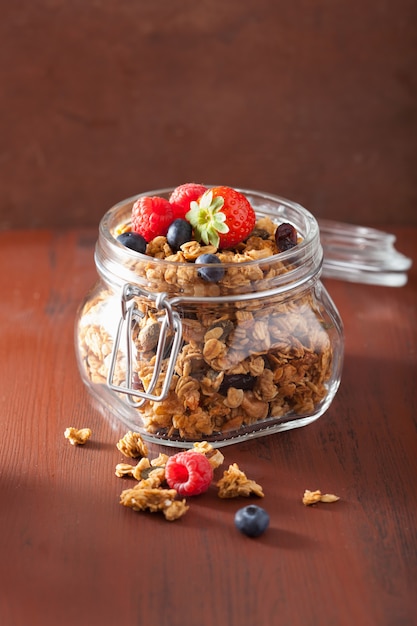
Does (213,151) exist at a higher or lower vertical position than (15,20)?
lower

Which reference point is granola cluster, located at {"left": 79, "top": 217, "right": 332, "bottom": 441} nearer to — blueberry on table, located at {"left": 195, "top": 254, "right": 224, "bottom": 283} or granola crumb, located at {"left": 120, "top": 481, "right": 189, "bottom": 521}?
blueberry on table, located at {"left": 195, "top": 254, "right": 224, "bottom": 283}

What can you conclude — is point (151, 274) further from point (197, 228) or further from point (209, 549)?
point (209, 549)

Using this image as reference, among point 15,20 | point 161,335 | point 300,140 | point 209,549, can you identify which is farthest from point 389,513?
point 15,20

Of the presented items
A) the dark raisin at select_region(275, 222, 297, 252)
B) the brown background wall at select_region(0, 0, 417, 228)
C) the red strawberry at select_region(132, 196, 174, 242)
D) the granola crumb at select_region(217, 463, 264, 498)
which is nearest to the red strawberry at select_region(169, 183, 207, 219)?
the red strawberry at select_region(132, 196, 174, 242)

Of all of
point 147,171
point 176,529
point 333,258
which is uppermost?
point 176,529

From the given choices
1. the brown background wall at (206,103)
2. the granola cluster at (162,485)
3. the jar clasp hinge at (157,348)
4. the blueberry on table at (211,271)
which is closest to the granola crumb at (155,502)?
the granola cluster at (162,485)

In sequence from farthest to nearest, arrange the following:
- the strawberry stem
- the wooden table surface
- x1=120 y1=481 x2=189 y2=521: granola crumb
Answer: the strawberry stem, x1=120 y1=481 x2=189 y2=521: granola crumb, the wooden table surface
